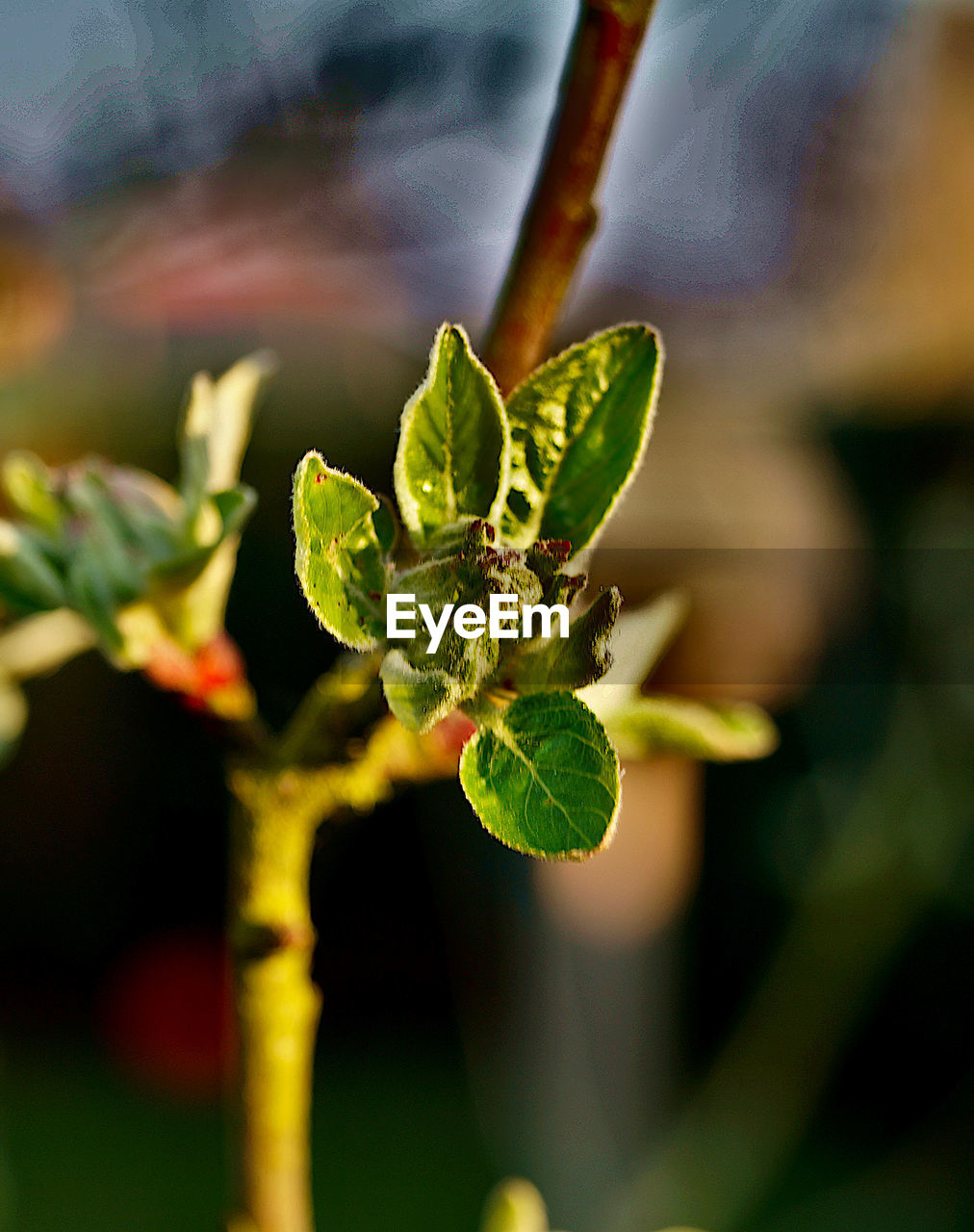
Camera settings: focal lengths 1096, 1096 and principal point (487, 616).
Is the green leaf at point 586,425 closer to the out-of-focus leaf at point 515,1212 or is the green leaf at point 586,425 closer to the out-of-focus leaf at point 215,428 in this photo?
the out-of-focus leaf at point 215,428

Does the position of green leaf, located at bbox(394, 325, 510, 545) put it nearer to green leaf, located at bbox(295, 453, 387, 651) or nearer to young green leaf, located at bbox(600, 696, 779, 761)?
green leaf, located at bbox(295, 453, 387, 651)

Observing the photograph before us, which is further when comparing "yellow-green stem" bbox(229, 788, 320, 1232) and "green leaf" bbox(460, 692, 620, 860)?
"yellow-green stem" bbox(229, 788, 320, 1232)

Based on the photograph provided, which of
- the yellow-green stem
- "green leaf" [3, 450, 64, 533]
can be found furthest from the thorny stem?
"green leaf" [3, 450, 64, 533]

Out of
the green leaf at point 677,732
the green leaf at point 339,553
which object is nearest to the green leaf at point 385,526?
the green leaf at point 339,553

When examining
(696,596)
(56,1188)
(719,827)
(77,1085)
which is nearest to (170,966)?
(77,1085)

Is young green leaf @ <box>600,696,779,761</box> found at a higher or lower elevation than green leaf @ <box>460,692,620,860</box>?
lower

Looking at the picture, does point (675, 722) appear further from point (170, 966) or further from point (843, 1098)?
point (170, 966)

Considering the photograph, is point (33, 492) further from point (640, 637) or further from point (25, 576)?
point (640, 637)

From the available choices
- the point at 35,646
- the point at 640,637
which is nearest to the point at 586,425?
the point at 640,637

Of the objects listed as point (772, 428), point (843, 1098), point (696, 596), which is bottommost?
point (843, 1098)
